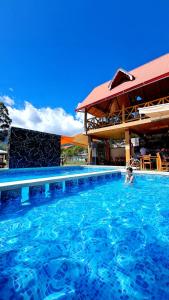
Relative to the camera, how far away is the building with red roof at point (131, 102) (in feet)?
40.9

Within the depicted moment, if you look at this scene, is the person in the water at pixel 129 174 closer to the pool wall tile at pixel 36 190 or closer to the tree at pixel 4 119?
the pool wall tile at pixel 36 190

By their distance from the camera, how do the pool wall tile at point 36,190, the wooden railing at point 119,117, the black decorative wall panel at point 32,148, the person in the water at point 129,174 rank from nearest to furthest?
the pool wall tile at point 36,190
the person in the water at point 129,174
the wooden railing at point 119,117
the black decorative wall panel at point 32,148

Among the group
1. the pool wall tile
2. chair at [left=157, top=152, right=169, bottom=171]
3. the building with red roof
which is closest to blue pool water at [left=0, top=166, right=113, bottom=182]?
the building with red roof

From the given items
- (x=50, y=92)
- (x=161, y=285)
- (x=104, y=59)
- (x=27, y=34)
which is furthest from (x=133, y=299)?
(x=50, y=92)

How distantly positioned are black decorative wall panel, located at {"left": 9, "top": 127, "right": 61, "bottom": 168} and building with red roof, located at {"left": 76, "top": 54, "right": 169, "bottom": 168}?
4.38m

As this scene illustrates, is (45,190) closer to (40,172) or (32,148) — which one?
(40,172)

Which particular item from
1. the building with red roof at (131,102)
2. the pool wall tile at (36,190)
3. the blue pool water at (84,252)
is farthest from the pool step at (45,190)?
the building with red roof at (131,102)

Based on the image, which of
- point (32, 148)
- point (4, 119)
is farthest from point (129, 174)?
point (4, 119)

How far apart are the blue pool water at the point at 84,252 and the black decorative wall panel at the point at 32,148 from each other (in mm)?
11000

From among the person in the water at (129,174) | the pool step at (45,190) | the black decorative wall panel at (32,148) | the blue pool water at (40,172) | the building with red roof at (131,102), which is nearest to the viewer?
the pool step at (45,190)

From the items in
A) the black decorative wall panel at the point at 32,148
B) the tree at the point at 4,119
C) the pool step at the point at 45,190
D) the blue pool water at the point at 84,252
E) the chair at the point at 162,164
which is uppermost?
the tree at the point at 4,119

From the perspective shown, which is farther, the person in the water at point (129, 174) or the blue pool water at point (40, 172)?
the blue pool water at point (40, 172)

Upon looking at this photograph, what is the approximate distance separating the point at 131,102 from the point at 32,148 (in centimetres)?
1091

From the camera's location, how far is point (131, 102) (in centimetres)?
1677
